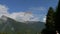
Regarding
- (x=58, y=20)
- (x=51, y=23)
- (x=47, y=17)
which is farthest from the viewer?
(x=47, y=17)

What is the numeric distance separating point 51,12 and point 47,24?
292 centimetres

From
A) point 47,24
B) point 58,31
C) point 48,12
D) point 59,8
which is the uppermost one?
point 48,12

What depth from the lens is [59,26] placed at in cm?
2575

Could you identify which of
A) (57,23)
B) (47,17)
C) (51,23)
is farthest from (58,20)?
(47,17)

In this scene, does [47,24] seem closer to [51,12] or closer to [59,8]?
[51,12]

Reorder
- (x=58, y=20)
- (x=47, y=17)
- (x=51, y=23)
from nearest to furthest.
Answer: (x=58, y=20)
(x=51, y=23)
(x=47, y=17)

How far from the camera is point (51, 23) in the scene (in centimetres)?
4719

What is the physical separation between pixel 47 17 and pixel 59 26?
24.9 m

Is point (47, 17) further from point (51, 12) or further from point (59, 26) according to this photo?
point (59, 26)

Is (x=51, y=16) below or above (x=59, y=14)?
above

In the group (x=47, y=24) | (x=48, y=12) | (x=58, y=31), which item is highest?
(x=48, y=12)

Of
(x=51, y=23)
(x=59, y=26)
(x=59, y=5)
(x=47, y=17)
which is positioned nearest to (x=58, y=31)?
(x=59, y=26)

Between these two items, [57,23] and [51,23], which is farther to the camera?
[51,23]

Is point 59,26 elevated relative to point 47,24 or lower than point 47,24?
lower
